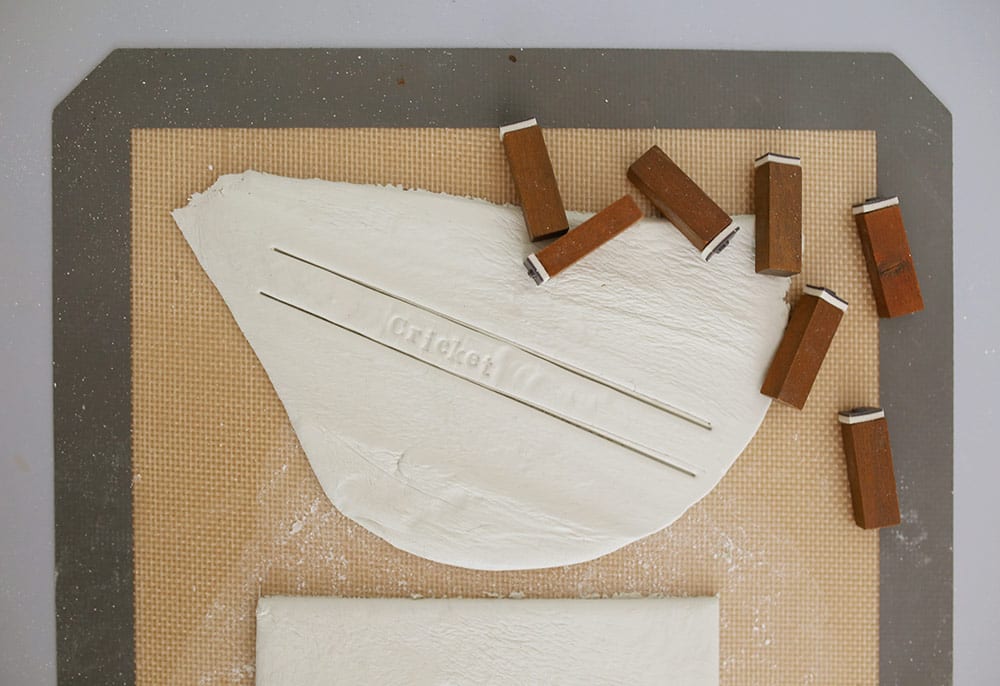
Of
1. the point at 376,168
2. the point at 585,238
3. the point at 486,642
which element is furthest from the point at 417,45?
the point at 486,642

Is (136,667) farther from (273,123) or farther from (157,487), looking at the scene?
(273,123)

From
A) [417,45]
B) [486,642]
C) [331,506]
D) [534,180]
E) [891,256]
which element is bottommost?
[486,642]

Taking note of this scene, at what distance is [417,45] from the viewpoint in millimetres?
875

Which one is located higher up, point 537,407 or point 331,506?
point 537,407

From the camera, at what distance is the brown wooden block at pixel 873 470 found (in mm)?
844

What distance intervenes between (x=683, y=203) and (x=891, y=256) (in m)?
0.32

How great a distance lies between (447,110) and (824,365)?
68 centimetres

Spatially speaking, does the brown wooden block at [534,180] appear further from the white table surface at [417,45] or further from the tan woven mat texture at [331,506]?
the white table surface at [417,45]

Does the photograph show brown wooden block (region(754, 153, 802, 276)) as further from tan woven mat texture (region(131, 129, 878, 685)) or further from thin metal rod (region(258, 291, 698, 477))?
thin metal rod (region(258, 291, 698, 477))

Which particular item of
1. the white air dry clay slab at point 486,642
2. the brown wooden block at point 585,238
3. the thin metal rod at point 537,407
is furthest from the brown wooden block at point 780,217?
the white air dry clay slab at point 486,642

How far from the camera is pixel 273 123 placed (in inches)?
34.2

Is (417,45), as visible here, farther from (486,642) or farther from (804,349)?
(486,642)

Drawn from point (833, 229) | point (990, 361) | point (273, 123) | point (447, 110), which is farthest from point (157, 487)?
point (990, 361)

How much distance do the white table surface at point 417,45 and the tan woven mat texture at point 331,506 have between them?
147 mm
